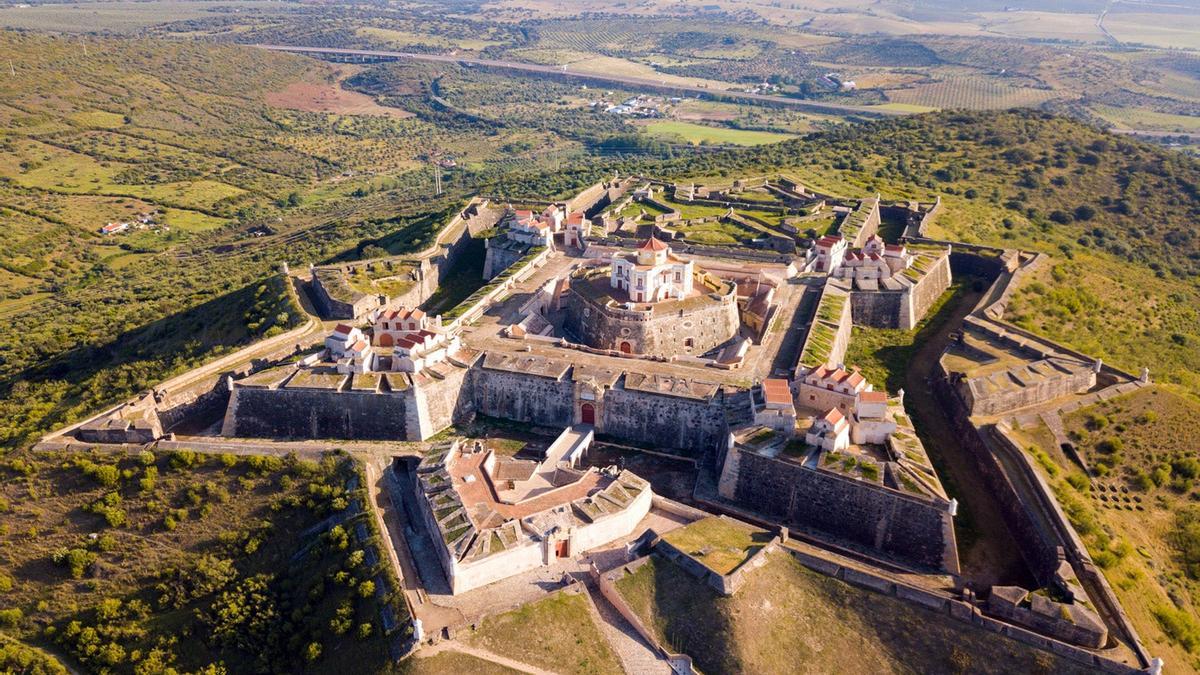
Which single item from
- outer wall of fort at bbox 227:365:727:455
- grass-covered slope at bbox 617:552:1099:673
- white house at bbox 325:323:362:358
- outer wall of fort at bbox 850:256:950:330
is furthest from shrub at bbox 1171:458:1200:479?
white house at bbox 325:323:362:358

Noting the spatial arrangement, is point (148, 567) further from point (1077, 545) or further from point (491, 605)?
point (1077, 545)

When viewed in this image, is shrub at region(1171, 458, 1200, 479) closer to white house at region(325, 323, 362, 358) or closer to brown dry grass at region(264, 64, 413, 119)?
white house at region(325, 323, 362, 358)

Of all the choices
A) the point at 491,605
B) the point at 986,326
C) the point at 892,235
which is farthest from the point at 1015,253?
the point at 491,605

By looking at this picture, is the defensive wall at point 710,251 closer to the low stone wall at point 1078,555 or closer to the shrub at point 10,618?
the low stone wall at point 1078,555

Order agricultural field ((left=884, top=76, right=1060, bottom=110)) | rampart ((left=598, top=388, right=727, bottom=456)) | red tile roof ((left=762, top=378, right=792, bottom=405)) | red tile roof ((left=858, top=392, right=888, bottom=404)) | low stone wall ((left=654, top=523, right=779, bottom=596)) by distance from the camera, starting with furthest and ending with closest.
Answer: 1. agricultural field ((left=884, top=76, right=1060, bottom=110))
2. rampart ((left=598, top=388, right=727, bottom=456))
3. red tile roof ((left=762, top=378, right=792, bottom=405))
4. red tile roof ((left=858, top=392, right=888, bottom=404))
5. low stone wall ((left=654, top=523, right=779, bottom=596))


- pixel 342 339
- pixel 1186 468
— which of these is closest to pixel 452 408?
pixel 342 339

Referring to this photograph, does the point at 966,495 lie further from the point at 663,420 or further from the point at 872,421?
the point at 663,420

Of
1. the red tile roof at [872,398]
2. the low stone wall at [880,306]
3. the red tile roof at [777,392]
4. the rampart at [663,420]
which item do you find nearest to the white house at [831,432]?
the red tile roof at [872,398]
